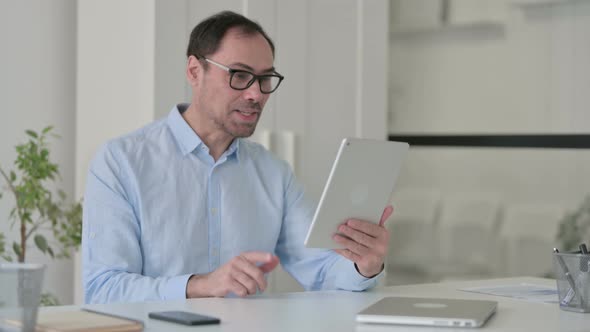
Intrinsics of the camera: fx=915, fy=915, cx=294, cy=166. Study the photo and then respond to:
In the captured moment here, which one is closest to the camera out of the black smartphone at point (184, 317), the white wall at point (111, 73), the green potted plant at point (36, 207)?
the black smartphone at point (184, 317)

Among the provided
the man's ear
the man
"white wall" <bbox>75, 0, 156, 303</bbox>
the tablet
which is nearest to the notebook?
the man

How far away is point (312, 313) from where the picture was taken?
1898 millimetres

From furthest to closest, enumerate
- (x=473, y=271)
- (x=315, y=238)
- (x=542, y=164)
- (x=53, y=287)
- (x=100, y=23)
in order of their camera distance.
Answer: (x=473, y=271), (x=542, y=164), (x=53, y=287), (x=100, y=23), (x=315, y=238)

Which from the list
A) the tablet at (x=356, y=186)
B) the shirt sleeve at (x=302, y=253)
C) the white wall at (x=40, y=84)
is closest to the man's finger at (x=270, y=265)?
the tablet at (x=356, y=186)

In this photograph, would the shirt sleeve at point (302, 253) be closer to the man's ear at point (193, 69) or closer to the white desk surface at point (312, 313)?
the white desk surface at point (312, 313)

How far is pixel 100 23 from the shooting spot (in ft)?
11.2

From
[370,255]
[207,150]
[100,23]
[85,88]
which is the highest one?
[100,23]

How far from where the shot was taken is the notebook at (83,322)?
5.16ft

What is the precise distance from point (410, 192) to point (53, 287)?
1.86 meters

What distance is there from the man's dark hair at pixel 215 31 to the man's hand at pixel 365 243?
71cm

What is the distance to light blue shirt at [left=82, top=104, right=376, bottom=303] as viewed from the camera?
7.68 feet

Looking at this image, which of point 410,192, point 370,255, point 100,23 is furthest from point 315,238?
point 410,192

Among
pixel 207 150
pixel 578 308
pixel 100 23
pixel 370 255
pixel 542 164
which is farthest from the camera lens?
pixel 542 164

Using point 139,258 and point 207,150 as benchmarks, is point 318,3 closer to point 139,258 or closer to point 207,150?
point 207,150
